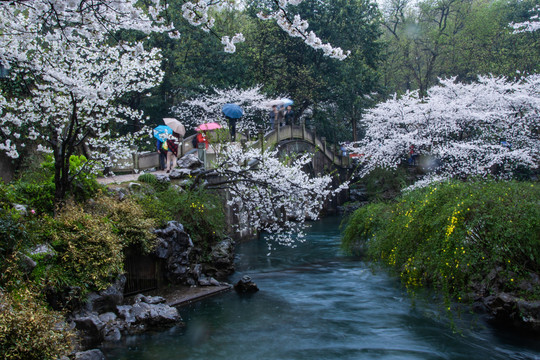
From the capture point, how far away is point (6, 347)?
623 cm

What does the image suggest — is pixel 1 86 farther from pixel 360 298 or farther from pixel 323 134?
pixel 323 134

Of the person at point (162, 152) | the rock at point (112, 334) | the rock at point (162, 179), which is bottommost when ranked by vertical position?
the rock at point (112, 334)

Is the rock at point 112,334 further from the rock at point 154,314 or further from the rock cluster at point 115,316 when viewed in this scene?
the rock at point 154,314

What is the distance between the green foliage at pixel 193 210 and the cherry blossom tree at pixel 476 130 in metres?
10.4

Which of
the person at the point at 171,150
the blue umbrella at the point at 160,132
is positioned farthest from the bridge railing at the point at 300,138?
the blue umbrella at the point at 160,132

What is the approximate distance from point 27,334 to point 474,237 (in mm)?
8018

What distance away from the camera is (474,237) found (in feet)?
30.8

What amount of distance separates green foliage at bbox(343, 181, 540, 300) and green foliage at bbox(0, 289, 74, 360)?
266 inches

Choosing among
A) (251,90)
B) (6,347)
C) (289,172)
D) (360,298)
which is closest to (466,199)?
(360,298)

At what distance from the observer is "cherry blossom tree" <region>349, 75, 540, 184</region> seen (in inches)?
826

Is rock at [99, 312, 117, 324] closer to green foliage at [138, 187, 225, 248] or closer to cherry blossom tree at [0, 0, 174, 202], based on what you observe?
cherry blossom tree at [0, 0, 174, 202]

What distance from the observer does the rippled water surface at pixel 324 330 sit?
29.5 feet

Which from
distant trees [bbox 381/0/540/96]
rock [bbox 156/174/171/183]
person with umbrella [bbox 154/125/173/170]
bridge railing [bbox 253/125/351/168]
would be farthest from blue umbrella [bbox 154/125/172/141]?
distant trees [bbox 381/0/540/96]

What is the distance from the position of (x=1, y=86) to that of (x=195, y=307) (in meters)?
11.5
